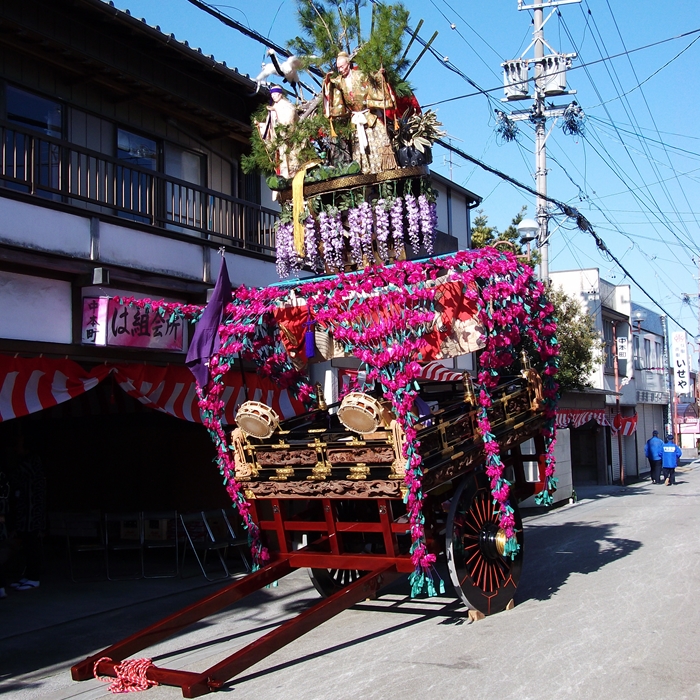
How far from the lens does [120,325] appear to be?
9.45 meters

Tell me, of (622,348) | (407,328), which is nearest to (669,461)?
→ (622,348)

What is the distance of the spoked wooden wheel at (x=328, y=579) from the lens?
330 inches

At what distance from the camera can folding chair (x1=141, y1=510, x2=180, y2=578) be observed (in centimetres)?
1059

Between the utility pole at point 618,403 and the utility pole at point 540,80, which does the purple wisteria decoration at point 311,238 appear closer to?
the utility pole at point 540,80

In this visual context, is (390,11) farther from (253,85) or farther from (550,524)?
(550,524)

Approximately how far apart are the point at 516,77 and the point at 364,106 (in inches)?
567

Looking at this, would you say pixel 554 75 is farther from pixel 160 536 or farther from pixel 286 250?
pixel 160 536

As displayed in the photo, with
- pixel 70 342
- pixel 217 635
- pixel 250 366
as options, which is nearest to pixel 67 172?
pixel 70 342

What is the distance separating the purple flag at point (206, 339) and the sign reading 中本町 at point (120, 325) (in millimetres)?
758

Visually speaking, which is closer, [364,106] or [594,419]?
[364,106]

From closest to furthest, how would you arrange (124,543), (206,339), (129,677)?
1. (129,677)
2. (206,339)
3. (124,543)

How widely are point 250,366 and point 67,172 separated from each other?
3652 mm

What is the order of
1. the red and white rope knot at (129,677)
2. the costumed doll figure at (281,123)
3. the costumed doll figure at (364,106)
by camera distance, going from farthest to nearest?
1. the costumed doll figure at (281,123)
2. the costumed doll figure at (364,106)
3. the red and white rope knot at (129,677)

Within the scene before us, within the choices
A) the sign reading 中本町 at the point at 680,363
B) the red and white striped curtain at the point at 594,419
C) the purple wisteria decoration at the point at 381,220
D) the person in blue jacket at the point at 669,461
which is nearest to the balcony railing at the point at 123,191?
the purple wisteria decoration at the point at 381,220
